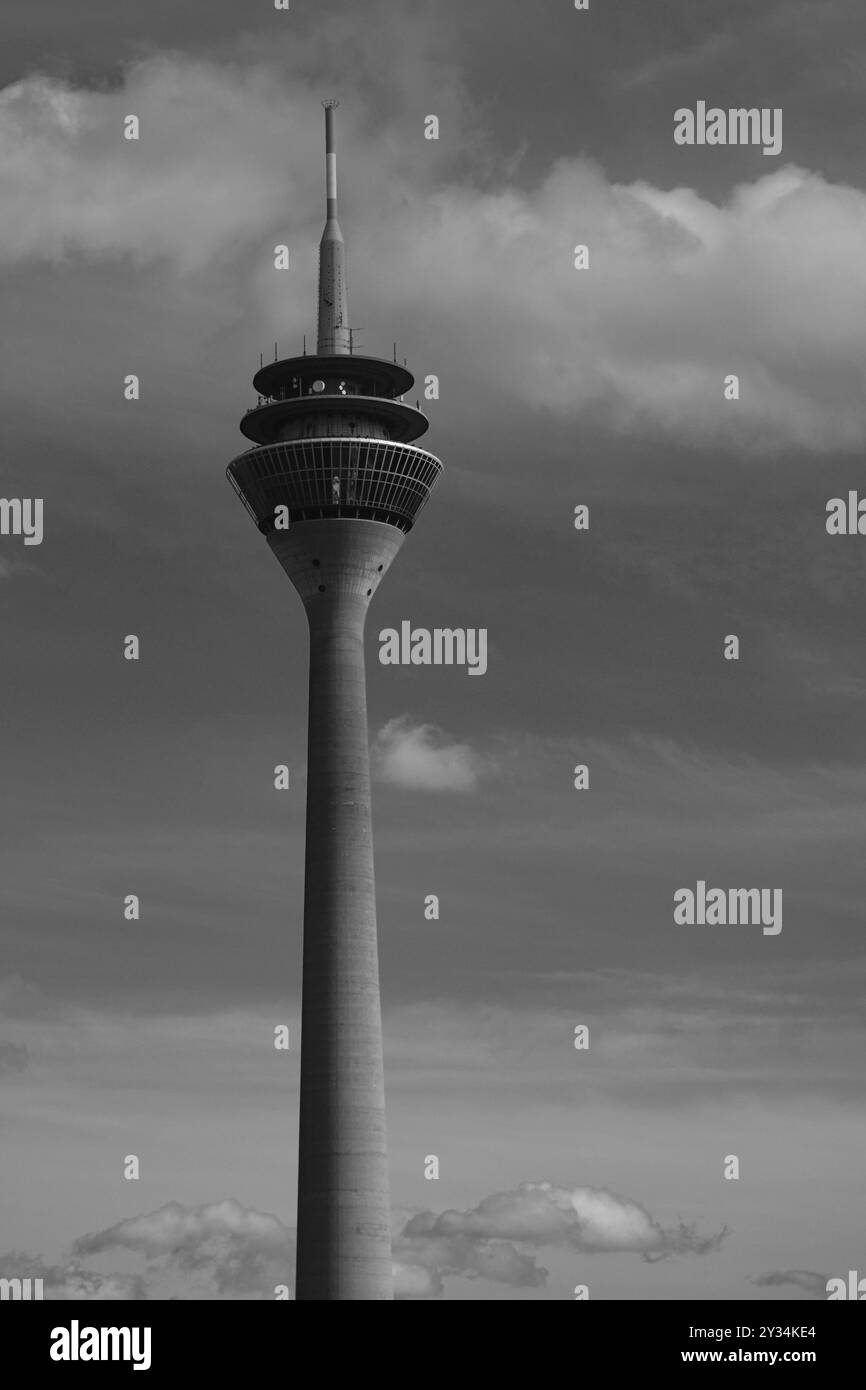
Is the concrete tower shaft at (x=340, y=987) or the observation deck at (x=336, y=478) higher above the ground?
the observation deck at (x=336, y=478)

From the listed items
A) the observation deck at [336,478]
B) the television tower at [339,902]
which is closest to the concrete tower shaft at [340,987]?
the television tower at [339,902]

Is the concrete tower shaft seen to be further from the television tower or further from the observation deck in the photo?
the observation deck

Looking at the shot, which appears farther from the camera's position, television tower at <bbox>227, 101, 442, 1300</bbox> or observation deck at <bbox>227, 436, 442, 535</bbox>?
observation deck at <bbox>227, 436, 442, 535</bbox>

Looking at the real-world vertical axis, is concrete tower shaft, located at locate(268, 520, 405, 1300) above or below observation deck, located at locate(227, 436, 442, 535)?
below

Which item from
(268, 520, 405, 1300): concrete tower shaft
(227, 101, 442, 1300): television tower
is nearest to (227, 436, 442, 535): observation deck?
(227, 101, 442, 1300): television tower

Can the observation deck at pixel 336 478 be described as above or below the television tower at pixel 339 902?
above

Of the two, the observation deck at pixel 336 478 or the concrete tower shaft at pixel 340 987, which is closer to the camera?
the concrete tower shaft at pixel 340 987

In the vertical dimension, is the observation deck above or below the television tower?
above

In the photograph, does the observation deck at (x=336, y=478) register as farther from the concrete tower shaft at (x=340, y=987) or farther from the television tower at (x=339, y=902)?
the concrete tower shaft at (x=340, y=987)
